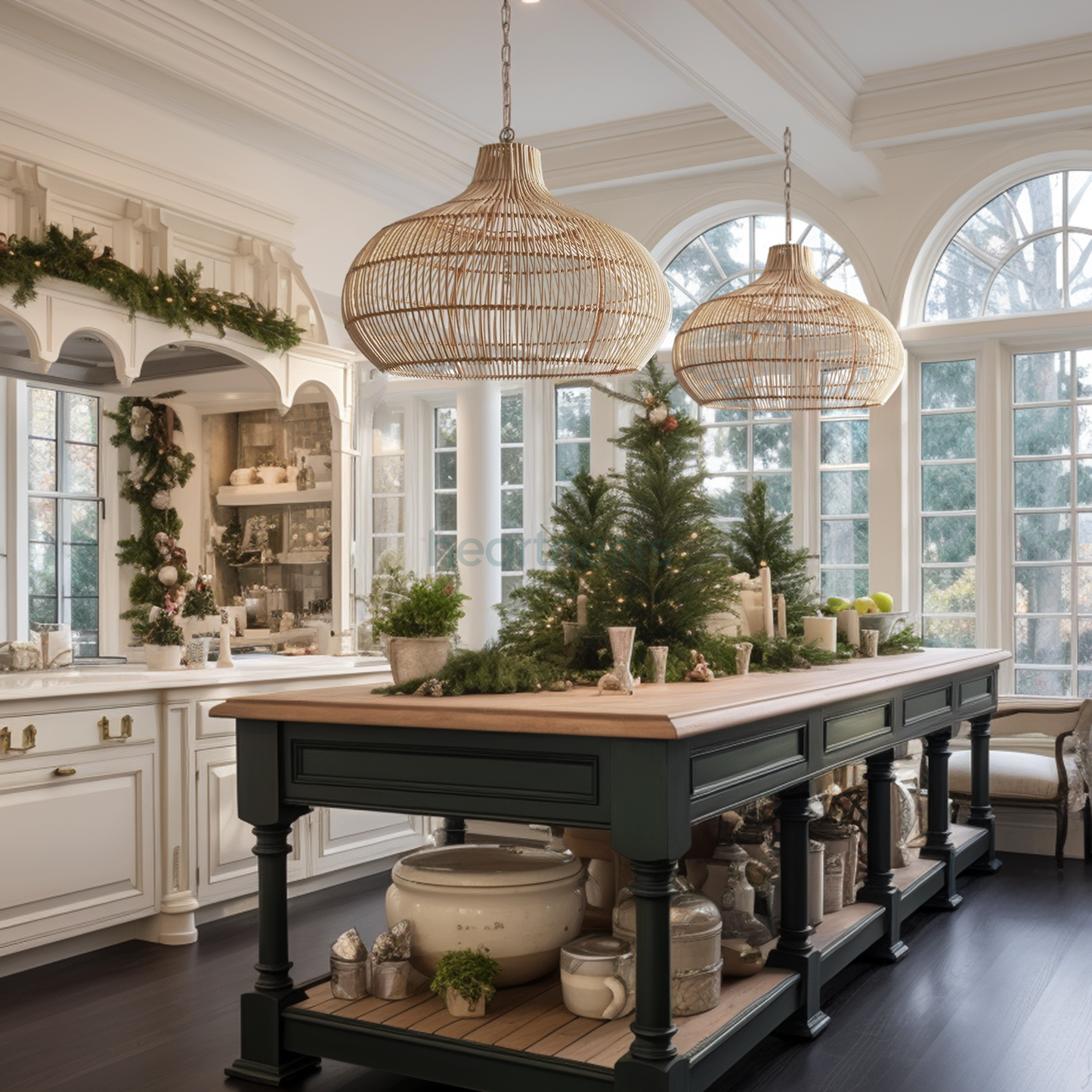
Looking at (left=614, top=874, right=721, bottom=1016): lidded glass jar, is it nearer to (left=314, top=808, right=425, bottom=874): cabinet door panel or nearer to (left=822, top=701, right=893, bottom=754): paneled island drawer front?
(left=822, top=701, right=893, bottom=754): paneled island drawer front

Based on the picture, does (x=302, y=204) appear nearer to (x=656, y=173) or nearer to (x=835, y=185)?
(x=656, y=173)

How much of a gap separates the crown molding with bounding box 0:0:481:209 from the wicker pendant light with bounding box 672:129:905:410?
230 centimetres

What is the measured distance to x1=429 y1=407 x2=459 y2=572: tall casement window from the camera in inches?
306

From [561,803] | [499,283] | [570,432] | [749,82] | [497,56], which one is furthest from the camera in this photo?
[570,432]

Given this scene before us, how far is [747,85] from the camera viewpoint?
5.41 metres

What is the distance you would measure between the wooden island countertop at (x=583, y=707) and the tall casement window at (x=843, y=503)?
3.50 m

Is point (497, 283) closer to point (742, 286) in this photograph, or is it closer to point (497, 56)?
point (497, 56)

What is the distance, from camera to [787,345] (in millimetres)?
4633

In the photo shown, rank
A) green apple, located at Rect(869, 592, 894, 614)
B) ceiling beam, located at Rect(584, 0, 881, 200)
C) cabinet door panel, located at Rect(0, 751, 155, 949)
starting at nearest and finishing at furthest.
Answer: cabinet door panel, located at Rect(0, 751, 155, 949), ceiling beam, located at Rect(584, 0, 881, 200), green apple, located at Rect(869, 592, 894, 614)

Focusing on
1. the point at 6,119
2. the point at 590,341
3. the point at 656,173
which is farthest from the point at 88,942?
the point at 656,173

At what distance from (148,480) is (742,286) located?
11.4 feet

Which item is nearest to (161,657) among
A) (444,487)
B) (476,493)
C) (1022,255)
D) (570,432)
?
(476,493)

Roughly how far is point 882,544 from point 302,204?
3.58 meters

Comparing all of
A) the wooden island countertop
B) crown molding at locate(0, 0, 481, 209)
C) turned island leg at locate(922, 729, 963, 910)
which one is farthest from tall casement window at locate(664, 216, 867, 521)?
the wooden island countertop
